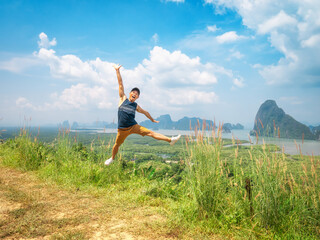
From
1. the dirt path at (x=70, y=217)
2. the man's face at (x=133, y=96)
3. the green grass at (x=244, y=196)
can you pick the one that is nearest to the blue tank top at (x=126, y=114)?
the man's face at (x=133, y=96)

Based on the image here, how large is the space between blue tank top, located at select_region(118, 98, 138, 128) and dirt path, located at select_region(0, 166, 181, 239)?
1675 mm

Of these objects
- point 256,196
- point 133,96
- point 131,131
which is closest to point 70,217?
point 131,131

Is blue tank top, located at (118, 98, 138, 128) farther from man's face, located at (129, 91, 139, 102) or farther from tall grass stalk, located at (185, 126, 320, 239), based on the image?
tall grass stalk, located at (185, 126, 320, 239)

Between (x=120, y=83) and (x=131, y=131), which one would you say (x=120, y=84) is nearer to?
(x=120, y=83)

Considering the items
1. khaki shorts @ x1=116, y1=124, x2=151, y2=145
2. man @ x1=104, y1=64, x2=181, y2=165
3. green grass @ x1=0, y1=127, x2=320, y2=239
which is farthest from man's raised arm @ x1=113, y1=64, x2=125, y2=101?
green grass @ x1=0, y1=127, x2=320, y2=239

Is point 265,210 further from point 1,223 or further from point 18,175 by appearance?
point 18,175

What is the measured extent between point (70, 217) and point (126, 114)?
91.4 inches

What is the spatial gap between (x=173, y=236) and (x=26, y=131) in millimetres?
6998

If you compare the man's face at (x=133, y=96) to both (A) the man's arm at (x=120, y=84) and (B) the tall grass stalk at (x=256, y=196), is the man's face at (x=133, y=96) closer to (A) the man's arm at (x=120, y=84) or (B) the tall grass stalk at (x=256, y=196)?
(A) the man's arm at (x=120, y=84)

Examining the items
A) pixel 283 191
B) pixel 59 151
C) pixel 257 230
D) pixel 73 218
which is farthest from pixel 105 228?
pixel 59 151

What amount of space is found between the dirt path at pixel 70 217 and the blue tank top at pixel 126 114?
1.68 m

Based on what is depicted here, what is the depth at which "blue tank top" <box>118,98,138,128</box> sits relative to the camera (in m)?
4.84

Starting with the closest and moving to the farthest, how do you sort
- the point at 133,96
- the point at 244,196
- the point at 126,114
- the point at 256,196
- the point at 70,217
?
the point at 256,196 → the point at 244,196 → the point at 70,217 → the point at 126,114 → the point at 133,96

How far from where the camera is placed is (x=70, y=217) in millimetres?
3516
